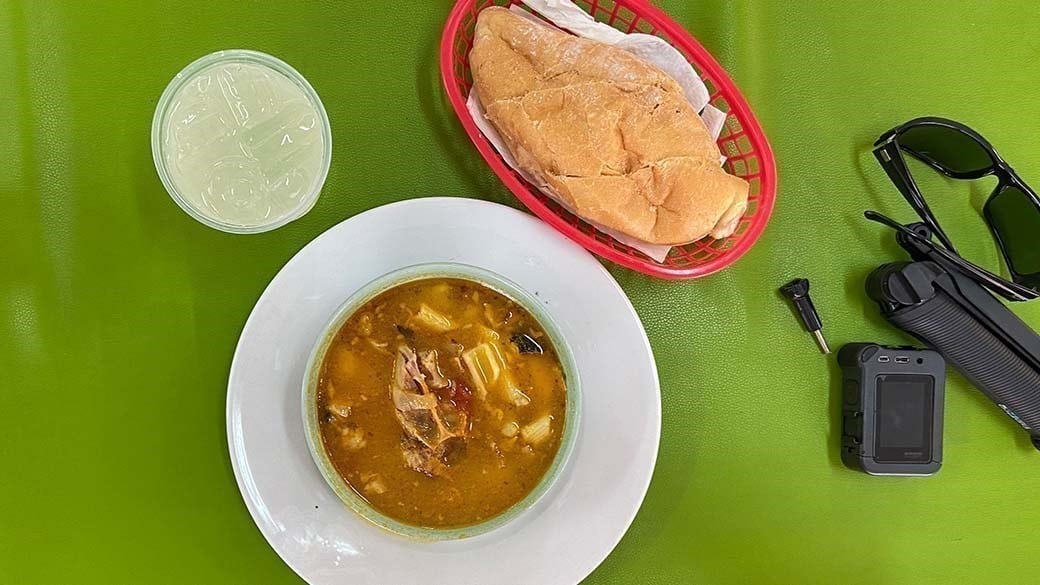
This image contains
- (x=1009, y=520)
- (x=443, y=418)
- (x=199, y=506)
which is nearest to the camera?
(x=443, y=418)

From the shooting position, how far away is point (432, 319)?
138 cm

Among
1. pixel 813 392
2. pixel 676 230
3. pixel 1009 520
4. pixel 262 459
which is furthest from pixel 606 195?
pixel 1009 520

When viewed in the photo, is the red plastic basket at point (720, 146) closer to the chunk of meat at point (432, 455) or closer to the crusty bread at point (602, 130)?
the crusty bread at point (602, 130)

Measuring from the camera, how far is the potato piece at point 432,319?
1.38m

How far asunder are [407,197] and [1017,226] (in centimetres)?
118

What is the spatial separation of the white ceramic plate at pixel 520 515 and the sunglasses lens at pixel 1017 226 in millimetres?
778

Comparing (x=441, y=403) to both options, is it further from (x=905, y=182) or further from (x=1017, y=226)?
(x=1017, y=226)

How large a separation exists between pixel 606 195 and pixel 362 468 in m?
0.63

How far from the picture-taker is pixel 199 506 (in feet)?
4.94

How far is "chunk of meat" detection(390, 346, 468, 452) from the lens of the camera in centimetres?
137

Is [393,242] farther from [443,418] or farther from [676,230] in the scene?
[676,230]

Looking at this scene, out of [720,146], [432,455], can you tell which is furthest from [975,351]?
[432,455]

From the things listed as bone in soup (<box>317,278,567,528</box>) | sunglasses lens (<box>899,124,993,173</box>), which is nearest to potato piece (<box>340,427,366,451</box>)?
bone in soup (<box>317,278,567,528</box>)

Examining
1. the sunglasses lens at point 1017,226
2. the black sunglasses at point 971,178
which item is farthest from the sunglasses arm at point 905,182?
the sunglasses lens at point 1017,226
